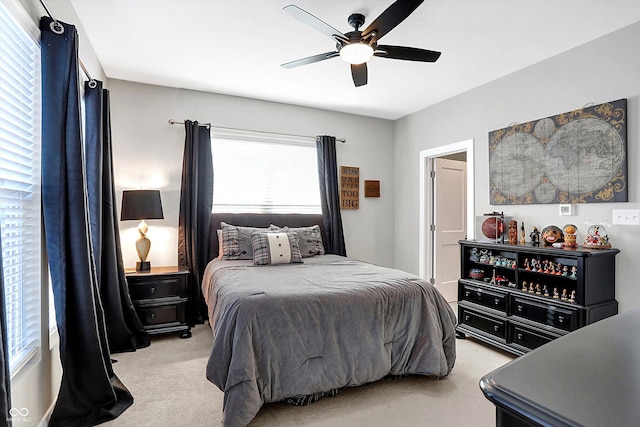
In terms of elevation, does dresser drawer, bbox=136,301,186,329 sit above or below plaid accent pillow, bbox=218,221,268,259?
below

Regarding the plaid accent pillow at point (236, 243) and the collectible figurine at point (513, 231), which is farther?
the plaid accent pillow at point (236, 243)

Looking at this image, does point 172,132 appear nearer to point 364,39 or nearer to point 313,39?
point 313,39

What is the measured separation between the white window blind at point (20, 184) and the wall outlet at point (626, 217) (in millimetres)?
3989

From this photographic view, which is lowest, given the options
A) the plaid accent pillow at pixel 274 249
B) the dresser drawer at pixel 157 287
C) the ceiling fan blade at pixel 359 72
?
the dresser drawer at pixel 157 287

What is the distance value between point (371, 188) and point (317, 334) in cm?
327

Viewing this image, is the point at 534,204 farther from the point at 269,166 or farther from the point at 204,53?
the point at 204,53

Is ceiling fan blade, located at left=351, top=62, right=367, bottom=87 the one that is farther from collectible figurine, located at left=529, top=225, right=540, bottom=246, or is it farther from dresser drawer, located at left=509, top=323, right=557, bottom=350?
dresser drawer, located at left=509, top=323, right=557, bottom=350

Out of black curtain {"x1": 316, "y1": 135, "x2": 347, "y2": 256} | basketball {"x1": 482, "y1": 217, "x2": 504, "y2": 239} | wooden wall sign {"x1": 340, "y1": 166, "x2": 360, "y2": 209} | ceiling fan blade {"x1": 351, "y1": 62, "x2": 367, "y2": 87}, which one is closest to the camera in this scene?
ceiling fan blade {"x1": 351, "y1": 62, "x2": 367, "y2": 87}

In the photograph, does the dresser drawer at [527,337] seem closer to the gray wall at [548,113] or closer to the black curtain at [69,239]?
the gray wall at [548,113]

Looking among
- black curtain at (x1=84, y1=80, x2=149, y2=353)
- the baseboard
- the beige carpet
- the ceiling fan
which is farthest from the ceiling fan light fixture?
the baseboard

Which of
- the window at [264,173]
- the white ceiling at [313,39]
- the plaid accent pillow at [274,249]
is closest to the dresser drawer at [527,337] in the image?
the plaid accent pillow at [274,249]

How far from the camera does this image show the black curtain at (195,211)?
3858mm

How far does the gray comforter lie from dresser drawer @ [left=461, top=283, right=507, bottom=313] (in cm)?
87

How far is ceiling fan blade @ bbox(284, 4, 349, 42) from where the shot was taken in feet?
6.67
